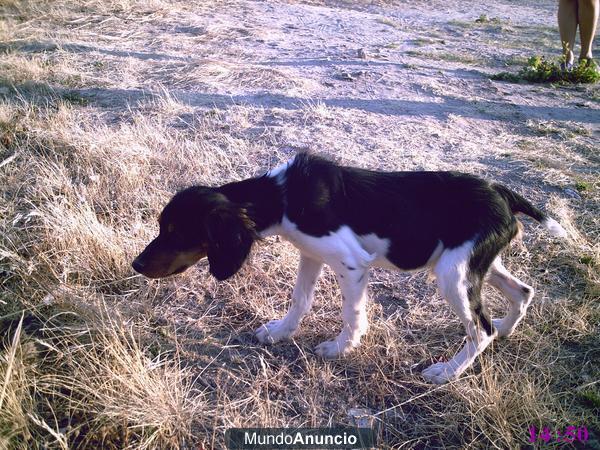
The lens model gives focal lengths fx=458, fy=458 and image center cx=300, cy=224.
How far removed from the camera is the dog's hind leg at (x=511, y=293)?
3006 mm

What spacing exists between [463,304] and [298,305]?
1.06 metres

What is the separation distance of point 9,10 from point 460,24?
38.1 feet

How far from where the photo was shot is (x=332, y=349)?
2982mm

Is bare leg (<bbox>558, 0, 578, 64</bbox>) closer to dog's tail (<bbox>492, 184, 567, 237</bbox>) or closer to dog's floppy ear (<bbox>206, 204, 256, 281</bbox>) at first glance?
dog's tail (<bbox>492, 184, 567, 237</bbox>)

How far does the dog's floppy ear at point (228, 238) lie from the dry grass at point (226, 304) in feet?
1.94

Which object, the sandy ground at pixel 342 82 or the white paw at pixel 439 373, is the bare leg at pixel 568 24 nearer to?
the sandy ground at pixel 342 82

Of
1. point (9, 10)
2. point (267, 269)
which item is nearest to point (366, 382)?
point (267, 269)

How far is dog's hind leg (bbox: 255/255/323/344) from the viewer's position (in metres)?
3.11

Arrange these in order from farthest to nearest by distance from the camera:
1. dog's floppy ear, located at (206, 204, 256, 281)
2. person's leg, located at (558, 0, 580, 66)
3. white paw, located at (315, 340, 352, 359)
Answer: person's leg, located at (558, 0, 580, 66), white paw, located at (315, 340, 352, 359), dog's floppy ear, located at (206, 204, 256, 281)

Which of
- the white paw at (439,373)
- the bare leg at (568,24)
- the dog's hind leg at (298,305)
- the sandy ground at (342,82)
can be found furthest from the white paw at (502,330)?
the bare leg at (568,24)

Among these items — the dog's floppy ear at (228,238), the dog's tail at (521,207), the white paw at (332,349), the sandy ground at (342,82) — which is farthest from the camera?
the sandy ground at (342,82)

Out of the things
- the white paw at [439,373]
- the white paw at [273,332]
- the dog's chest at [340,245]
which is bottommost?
the white paw at [273,332]

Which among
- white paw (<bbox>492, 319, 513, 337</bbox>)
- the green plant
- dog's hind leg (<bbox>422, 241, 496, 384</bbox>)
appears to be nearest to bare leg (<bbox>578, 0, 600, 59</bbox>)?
the green plant

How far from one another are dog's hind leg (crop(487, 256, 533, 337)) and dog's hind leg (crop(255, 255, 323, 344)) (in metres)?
1.17
